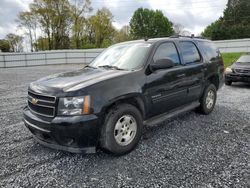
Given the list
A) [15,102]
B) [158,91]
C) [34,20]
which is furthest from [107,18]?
[158,91]

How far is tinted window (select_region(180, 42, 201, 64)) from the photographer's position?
4730 mm

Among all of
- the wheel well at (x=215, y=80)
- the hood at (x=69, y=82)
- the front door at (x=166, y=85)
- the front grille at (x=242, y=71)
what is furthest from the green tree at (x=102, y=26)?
the hood at (x=69, y=82)

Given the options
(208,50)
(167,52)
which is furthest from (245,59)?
(167,52)

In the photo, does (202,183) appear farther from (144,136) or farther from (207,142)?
(144,136)

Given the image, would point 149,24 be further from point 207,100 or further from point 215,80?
point 207,100

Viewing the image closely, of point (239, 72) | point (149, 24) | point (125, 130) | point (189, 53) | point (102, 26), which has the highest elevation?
point (149, 24)

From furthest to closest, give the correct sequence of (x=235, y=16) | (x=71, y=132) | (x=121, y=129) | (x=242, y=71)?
(x=235, y=16) < (x=242, y=71) < (x=121, y=129) < (x=71, y=132)

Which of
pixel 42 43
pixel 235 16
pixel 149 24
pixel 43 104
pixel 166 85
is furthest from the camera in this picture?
pixel 149 24

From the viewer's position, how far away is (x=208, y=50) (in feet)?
18.5

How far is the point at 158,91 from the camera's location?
3924 mm

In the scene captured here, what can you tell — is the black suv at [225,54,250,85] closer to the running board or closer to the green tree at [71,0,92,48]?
the running board

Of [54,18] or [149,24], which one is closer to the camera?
[54,18]

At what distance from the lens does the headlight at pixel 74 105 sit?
300cm

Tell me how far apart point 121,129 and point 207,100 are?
9.73 feet
